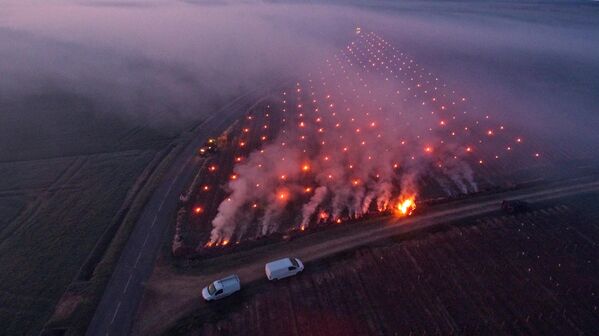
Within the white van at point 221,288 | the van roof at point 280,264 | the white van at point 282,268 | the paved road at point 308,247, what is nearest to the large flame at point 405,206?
the paved road at point 308,247

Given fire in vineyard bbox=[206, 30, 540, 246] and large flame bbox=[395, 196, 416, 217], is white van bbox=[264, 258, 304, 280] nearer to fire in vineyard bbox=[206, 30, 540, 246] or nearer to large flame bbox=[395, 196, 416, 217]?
fire in vineyard bbox=[206, 30, 540, 246]

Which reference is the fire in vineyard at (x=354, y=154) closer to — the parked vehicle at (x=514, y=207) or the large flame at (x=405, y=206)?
the large flame at (x=405, y=206)

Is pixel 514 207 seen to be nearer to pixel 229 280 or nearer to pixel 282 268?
pixel 282 268

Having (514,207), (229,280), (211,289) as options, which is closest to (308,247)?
(229,280)

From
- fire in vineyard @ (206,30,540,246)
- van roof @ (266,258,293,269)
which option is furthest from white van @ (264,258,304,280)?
fire in vineyard @ (206,30,540,246)

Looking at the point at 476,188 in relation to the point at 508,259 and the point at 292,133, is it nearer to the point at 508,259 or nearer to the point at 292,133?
the point at 508,259
